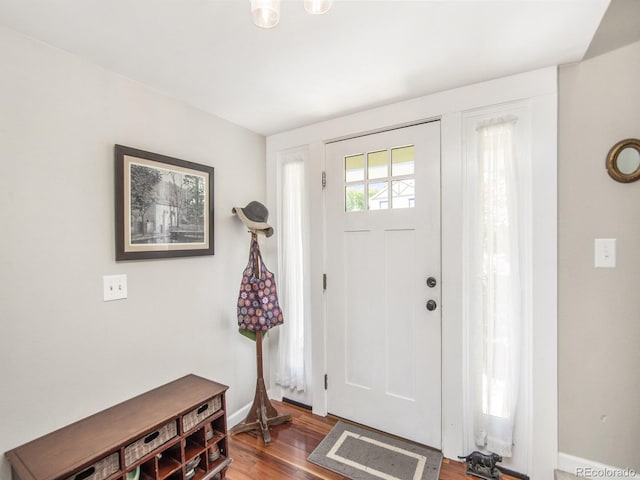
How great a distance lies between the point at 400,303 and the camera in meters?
2.01

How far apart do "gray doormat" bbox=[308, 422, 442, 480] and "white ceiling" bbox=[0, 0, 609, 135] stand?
225 centimetres

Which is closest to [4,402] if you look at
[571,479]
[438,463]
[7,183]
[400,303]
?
[7,183]

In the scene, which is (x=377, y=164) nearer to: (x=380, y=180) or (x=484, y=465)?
(x=380, y=180)

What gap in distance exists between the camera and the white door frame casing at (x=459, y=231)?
5.18ft

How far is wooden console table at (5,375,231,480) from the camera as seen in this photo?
1.16m

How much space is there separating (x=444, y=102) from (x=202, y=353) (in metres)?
2.25

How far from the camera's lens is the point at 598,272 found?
1517 millimetres

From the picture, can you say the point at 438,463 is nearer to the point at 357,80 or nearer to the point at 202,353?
the point at 202,353

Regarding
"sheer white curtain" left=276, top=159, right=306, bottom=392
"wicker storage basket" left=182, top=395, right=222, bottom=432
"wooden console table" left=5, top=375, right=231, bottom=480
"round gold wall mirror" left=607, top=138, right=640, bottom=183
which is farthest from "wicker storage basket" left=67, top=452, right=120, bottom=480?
"round gold wall mirror" left=607, top=138, right=640, bottom=183

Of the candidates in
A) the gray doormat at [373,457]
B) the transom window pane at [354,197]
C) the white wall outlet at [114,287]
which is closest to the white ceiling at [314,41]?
the transom window pane at [354,197]

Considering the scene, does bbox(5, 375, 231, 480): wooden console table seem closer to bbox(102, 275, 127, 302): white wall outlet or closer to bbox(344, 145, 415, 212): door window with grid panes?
bbox(102, 275, 127, 302): white wall outlet

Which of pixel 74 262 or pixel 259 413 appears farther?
pixel 259 413

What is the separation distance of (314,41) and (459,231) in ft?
4.23

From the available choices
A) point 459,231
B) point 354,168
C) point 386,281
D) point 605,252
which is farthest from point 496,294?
point 354,168
